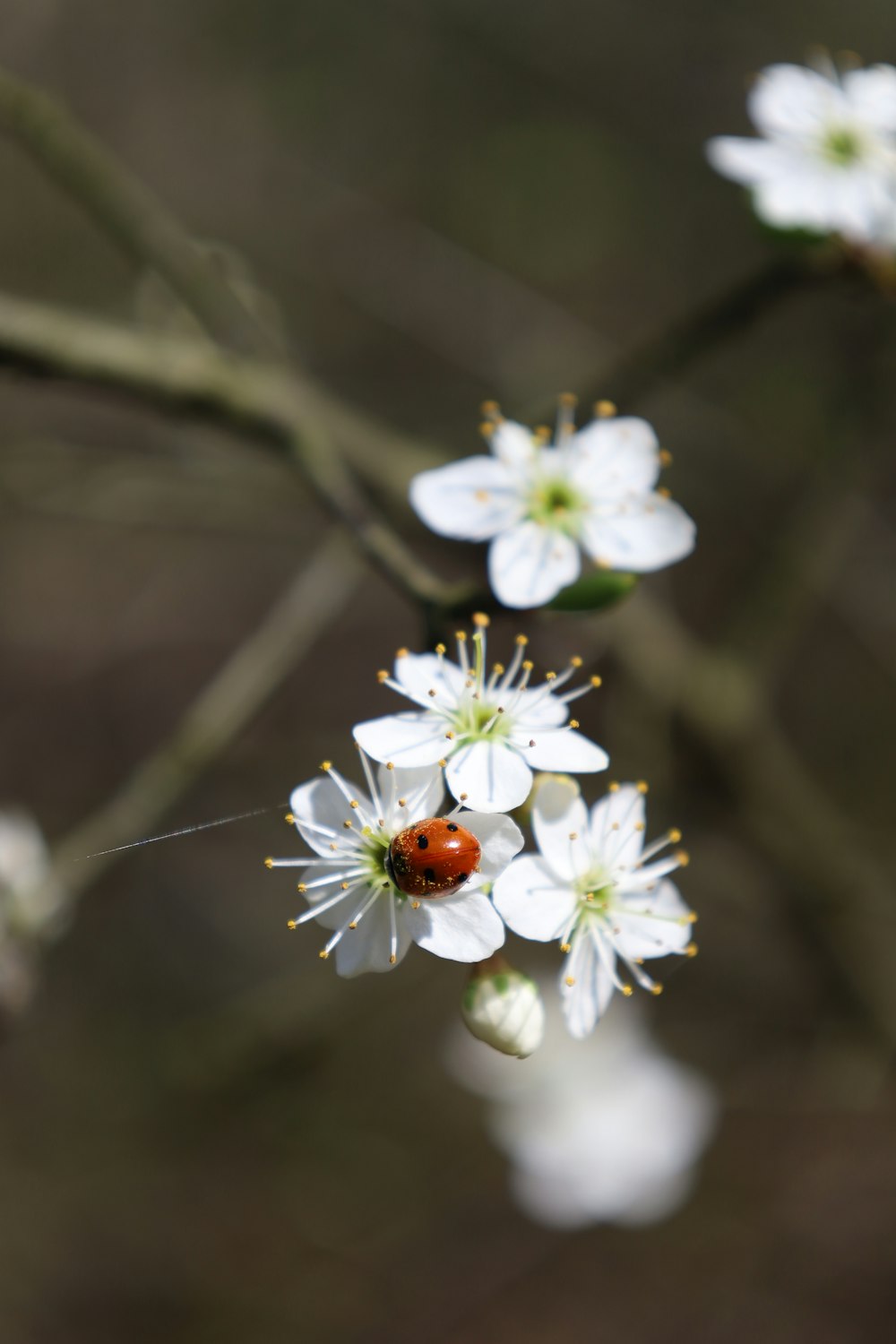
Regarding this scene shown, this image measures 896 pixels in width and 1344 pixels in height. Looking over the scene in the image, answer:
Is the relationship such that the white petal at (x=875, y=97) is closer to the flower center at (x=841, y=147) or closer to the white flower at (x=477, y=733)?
the flower center at (x=841, y=147)

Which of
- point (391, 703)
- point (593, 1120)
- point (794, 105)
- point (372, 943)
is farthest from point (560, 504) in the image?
point (391, 703)

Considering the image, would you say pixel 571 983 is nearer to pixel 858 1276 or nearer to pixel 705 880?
pixel 705 880

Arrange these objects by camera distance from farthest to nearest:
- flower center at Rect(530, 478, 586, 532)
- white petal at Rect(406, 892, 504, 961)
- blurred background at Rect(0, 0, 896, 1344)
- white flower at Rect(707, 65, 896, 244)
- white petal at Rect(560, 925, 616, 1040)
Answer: blurred background at Rect(0, 0, 896, 1344) < white flower at Rect(707, 65, 896, 244) < flower center at Rect(530, 478, 586, 532) < white petal at Rect(560, 925, 616, 1040) < white petal at Rect(406, 892, 504, 961)

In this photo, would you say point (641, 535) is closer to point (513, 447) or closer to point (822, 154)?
point (513, 447)

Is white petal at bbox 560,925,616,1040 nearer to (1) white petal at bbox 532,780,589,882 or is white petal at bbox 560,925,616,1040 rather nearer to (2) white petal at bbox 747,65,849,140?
(1) white petal at bbox 532,780,589,882

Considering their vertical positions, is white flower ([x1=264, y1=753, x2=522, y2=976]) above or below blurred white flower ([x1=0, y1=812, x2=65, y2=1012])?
below

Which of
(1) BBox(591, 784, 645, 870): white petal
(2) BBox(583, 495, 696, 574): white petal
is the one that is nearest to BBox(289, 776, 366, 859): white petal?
(1) BBox(591, 784, 645, 870): white petal

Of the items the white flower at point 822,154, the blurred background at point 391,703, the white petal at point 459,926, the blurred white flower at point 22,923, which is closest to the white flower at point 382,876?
the white petal at point 459,926
